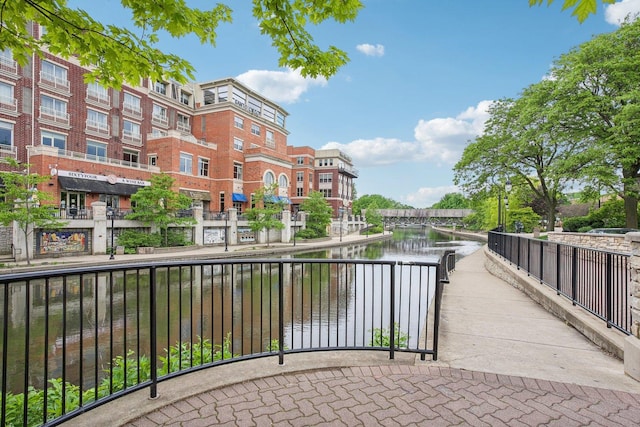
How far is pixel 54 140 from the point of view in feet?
88.4

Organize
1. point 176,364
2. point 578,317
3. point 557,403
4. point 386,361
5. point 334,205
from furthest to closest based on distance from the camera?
point 334,205, point 578,317, point 176,364, point 386,361, point 557,403

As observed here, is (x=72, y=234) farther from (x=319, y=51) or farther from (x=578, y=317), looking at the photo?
(x=578, y=317)

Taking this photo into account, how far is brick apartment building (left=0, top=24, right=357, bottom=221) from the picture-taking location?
2464 cm

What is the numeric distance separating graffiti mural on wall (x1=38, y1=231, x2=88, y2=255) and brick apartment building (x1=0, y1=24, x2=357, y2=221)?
341cm

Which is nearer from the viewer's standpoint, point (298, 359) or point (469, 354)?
point (298, 359)

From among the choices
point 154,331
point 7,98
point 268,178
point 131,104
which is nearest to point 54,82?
point 7,98

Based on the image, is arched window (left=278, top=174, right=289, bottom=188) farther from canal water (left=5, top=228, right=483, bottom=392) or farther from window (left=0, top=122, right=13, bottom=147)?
canal water (left=5, top=228, right=483, bottom=392)

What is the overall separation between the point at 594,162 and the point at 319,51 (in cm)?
2256

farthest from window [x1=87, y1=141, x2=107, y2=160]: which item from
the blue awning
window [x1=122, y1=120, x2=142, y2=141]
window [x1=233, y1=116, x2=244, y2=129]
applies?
window [x1=233, y1=116, x2=244, y2=129]

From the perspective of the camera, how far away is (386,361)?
3.92 m

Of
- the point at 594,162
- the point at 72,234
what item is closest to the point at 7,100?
the point at 72,234

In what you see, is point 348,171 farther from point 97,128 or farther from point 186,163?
point 97,128

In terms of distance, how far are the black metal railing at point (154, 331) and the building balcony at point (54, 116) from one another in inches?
778

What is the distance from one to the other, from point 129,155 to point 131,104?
16.8 ft
